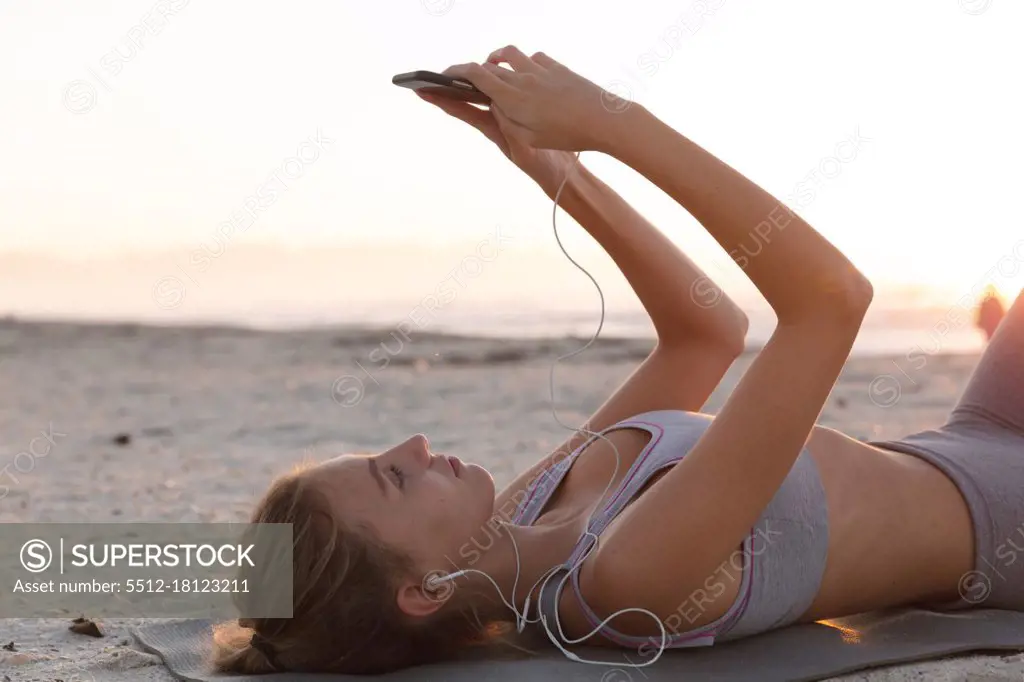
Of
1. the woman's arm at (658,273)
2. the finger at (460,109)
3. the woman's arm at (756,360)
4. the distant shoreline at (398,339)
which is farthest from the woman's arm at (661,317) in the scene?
the distant shoreline at (398,339)

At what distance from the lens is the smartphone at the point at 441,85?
8.33 ft

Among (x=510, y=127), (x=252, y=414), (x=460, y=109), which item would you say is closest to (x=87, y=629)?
(x=460, y=109)

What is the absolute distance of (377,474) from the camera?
2555 mm

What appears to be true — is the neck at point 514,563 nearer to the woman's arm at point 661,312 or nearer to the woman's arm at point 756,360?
the woman's arm at point 756,360

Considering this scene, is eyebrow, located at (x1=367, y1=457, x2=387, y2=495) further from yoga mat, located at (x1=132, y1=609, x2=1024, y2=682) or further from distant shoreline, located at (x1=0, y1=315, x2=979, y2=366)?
distant shoreline, located at (x1=0, y1=315, x2=979, y2=366)

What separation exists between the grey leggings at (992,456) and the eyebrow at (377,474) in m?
1.43

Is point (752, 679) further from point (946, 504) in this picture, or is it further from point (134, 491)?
point (134, 491)

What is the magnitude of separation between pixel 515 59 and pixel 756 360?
0.92m

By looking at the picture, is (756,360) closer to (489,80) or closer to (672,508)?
(672,508)

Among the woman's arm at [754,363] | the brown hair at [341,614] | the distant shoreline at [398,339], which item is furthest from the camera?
the distant shoreline at [398,339]

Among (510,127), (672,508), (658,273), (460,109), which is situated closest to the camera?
(672,508)

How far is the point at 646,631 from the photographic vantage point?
250 cm

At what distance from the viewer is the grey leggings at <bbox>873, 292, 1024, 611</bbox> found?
2725 mm

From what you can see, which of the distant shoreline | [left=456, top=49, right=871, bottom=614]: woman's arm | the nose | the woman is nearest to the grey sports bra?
the woman
